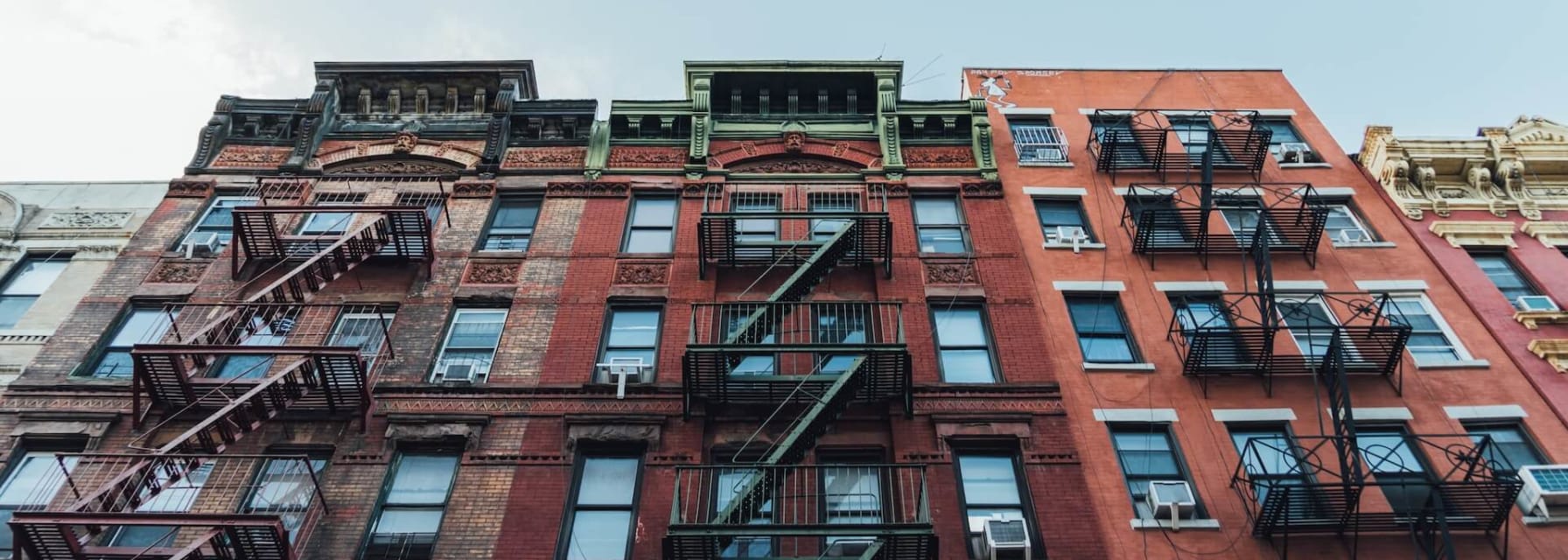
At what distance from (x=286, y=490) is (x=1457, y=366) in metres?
17.5

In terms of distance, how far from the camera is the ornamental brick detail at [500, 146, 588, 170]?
75.4 feet

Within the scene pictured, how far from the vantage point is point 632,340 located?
18750 mm

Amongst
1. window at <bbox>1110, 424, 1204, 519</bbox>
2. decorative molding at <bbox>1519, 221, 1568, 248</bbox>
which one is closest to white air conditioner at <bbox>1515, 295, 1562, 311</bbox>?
decorative molding at <bbox>1519, 221, 1568, 248</bbox>

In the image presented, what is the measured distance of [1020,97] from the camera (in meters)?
25.3

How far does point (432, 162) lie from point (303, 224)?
115 inches

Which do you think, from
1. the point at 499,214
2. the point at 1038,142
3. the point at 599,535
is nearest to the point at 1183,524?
the point at 599,535

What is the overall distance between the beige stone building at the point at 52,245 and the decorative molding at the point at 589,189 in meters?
7.60

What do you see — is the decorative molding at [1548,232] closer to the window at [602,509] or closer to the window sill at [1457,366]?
the window sill at [1457,366]

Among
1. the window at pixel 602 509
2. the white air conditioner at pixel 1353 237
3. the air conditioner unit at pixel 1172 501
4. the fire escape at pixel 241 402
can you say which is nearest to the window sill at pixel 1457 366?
the white air conditioner at pixel 1353 237

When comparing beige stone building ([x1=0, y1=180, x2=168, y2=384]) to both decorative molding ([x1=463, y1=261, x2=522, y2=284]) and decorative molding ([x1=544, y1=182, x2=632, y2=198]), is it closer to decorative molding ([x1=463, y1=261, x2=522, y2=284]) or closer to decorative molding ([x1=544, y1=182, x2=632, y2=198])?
decorative molding ([x1=463, y1=261, x2=522, y2=284])

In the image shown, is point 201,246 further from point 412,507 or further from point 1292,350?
point 1292,350

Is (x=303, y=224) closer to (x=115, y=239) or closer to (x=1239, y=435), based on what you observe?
(x=115, y=239)

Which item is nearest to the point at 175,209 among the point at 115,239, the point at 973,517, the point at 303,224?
the point at 115,239

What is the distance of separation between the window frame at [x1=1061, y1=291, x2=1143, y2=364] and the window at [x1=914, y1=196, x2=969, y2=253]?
2.18 m
